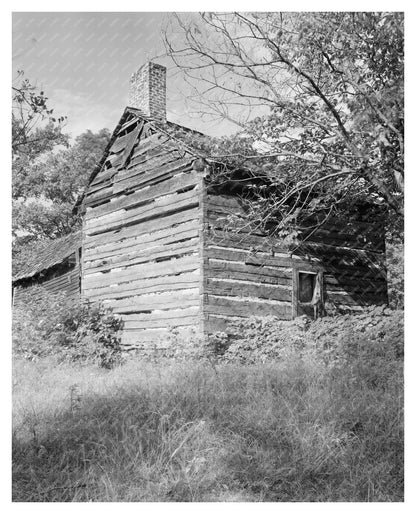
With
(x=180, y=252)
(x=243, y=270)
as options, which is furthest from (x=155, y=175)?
(x=243, y=270)

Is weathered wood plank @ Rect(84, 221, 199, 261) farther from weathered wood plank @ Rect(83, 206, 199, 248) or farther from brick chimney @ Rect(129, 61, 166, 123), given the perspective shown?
brick chimney @ Rect(129, 61, 166, 123)

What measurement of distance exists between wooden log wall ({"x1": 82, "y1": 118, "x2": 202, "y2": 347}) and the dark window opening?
294 cm

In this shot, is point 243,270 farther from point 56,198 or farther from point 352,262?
point 56,198

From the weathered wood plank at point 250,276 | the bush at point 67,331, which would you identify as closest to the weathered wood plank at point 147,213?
the weathered wood plank at point 250,276

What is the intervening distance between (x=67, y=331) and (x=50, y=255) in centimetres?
806

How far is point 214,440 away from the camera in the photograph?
5.54 m

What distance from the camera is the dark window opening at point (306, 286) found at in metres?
13.2

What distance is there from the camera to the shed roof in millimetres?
18719

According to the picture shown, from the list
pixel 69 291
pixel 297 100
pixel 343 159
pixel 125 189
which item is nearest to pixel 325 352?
pixel 343 159

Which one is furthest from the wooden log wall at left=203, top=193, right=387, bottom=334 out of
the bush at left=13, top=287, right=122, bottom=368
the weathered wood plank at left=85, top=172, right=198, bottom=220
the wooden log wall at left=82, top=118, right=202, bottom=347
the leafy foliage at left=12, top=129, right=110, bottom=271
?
the leafy foliage at left=12, top=129, right=110, bottom=271

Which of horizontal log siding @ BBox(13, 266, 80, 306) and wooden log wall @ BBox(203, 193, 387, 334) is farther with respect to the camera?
horizontal log siding @ BBox(13, 266, 80, 306)

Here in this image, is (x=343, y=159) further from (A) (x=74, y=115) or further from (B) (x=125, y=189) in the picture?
(B) (x=125, y=189)

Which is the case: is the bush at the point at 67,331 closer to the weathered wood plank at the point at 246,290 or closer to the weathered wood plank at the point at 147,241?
the weathered wood plank at the point at 147,241
